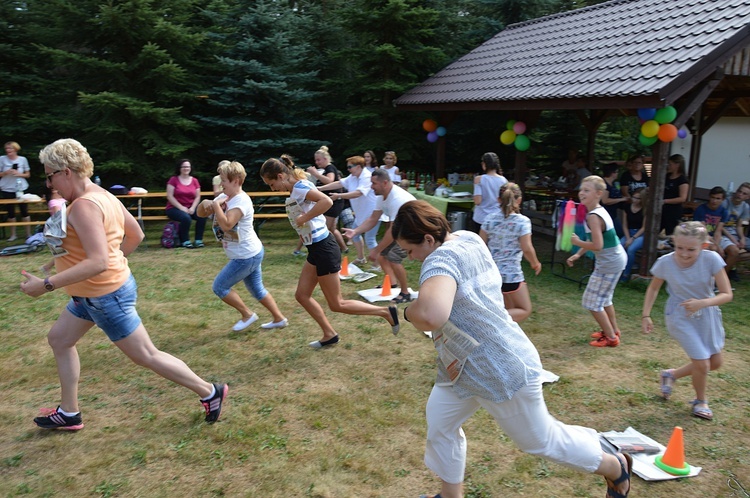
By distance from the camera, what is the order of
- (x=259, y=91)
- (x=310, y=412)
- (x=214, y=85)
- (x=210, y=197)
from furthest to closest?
1. (x=214, y=85)
2. (x=259, y=91)
3. (x=210, y=197)
4. (x=310, y=412)

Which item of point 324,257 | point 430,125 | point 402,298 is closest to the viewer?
point 324,257

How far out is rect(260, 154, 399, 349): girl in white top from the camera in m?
5.23

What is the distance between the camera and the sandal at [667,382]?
4.52 meters

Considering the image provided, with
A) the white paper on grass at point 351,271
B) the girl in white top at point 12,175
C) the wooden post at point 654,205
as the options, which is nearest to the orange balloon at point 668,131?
the wooden post at point 654,205

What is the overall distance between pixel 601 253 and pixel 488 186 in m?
2.85

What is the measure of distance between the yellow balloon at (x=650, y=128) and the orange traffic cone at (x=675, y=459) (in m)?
5.19

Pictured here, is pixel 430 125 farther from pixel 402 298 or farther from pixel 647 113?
pixel 402 298

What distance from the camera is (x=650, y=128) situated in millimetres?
7621

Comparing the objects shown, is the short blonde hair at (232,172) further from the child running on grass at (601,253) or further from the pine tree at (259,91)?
the pine tree at (259,91)

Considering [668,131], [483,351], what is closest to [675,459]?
[483,351]

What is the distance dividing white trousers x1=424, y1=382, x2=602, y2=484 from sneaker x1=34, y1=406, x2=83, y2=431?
2643mm

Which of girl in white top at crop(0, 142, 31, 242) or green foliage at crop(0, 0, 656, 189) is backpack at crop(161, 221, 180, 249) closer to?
girl in white top at crop(0, 142, 31, 242)

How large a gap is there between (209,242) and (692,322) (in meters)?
9.19

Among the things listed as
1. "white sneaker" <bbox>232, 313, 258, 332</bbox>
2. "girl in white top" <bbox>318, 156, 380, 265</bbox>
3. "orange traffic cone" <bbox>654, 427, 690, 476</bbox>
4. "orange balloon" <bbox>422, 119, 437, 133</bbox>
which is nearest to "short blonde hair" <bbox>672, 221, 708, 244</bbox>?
"orange traffic cone" <bbox>654, 427, 690, 476</bbox>
